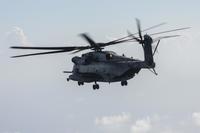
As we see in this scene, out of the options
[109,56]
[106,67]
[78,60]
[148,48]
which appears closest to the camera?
[148,48]

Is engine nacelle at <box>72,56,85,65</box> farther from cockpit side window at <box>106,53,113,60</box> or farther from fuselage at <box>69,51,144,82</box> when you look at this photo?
cockpit side window at <box>106,53,113,60</box>

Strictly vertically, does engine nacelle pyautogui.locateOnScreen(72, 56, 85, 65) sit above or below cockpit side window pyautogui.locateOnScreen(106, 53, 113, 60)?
below

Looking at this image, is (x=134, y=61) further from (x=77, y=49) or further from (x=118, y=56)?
(x=77, y=49)

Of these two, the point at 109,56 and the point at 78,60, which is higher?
the point at 109,56

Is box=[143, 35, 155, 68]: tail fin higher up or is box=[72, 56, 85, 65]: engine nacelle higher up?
box=[143, 35, 155, 68]: tail fin

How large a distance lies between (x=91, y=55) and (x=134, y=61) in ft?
25.3

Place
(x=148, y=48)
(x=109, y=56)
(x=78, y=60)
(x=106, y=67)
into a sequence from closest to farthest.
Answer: (x=148, y=48)
(x=106, y=67)
(x=109, y=56)
(x=78, y=60)

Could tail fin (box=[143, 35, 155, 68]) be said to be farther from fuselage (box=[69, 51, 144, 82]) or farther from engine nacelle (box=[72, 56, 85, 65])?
engine nacelle (box=[72, 56, 85, 65])

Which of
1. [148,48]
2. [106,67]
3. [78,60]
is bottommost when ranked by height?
[106,67]

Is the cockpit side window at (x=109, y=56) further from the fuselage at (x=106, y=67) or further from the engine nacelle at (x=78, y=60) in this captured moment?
the engine nacelle at (x=78, y=60)

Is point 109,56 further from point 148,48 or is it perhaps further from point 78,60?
point 78,60

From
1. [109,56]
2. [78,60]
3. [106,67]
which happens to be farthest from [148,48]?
[78,60]

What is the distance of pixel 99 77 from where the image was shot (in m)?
76.4

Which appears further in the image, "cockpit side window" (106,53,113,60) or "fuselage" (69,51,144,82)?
"cockpit side window" (106,53,113,60)
